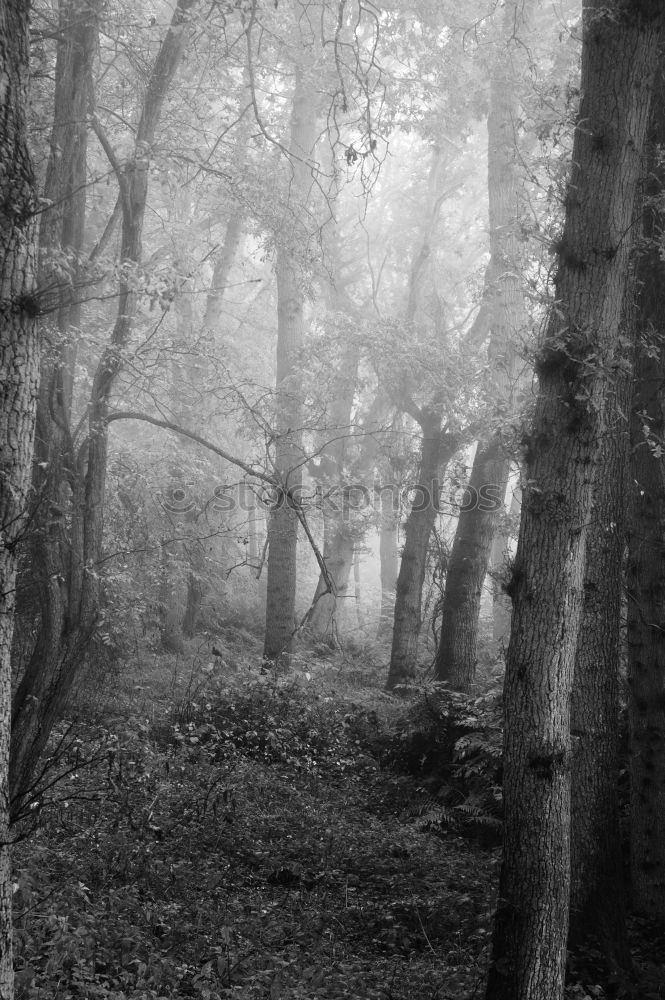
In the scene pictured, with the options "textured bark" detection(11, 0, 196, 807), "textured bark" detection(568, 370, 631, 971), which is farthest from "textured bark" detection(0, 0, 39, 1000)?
"textured bark" detection(568, 370, 631, 971)

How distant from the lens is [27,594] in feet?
24.9

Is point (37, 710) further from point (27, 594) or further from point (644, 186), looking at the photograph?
point (644, 186)

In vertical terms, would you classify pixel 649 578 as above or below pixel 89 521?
below

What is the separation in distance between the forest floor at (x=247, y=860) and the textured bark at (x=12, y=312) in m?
0.90

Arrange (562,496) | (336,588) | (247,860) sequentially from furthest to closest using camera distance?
(336,588), (247,860), (562,496)

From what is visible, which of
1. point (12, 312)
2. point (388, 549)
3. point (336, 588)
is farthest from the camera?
point (388, 549)

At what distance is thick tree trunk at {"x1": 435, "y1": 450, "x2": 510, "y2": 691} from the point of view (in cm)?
1133

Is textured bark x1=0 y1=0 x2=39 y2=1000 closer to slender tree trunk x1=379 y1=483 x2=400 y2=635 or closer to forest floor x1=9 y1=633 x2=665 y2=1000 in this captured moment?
forest floor x1=9 y1=633 x2=665 y2=1000

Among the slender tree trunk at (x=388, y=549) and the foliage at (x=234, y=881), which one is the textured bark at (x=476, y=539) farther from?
the slender tree trunk at (x=388, y=549)

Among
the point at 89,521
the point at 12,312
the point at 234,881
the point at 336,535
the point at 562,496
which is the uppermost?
the point at 336,535

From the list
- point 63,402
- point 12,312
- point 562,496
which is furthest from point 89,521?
point 562,496

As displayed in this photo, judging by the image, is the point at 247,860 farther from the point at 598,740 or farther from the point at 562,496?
the point at 562,496

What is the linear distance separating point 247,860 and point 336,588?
10.5ft

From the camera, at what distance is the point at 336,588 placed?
9016mm
